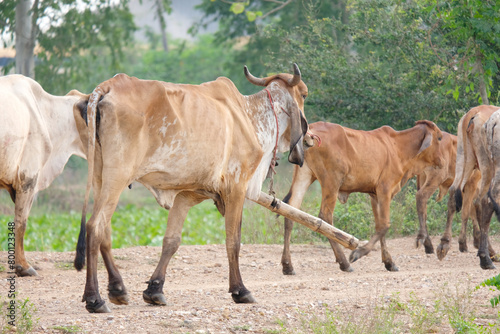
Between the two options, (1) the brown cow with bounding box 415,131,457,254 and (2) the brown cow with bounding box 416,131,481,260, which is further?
(1) the brown cow with bounding box 415,131,457,254

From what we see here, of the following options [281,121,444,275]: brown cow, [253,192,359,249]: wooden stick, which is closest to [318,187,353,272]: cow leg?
[281,121,444,275]: brown cow

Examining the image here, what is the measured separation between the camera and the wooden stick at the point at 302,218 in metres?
6.24

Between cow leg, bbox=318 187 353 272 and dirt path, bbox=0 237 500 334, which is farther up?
cow leg, bbox=318 187 353 272

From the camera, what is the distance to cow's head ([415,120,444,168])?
30.7ft

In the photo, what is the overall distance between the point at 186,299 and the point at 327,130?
10.4ft

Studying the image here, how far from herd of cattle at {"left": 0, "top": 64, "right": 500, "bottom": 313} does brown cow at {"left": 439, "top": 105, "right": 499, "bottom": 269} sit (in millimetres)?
16

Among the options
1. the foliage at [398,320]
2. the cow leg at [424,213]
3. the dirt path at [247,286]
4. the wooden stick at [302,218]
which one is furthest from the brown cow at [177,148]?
the cow leg at [424,213]

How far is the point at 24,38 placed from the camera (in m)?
16.4

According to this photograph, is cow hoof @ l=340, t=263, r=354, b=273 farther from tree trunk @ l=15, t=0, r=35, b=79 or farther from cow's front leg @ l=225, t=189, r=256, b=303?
tree trunk @ l=15, t=0, r=35, b=79

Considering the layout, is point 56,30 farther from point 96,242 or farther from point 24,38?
point 96,242

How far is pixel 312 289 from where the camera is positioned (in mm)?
6816

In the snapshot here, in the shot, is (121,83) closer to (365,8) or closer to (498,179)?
(498,179)

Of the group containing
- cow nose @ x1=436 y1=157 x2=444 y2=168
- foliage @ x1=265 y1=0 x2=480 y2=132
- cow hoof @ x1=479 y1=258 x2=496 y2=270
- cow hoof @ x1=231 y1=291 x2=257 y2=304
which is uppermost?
foliage @ x1=265 y1=0 x2=480 y2=132

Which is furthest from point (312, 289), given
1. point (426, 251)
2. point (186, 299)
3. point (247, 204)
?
point (247, 204)
